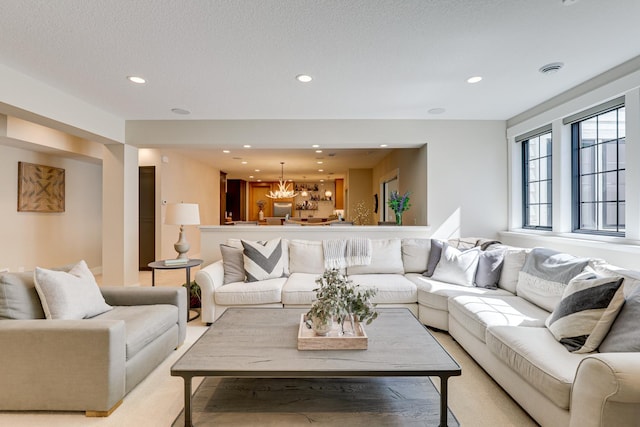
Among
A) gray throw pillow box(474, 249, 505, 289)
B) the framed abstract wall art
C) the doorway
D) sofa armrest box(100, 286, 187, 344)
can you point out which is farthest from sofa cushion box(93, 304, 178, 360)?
the doorway

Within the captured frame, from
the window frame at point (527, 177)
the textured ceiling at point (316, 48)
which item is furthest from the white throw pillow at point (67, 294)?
the window frame at point (527, 177)

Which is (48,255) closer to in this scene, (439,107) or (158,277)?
(158,277)

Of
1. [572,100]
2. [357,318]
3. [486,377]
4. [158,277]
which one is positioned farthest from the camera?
[158,277]

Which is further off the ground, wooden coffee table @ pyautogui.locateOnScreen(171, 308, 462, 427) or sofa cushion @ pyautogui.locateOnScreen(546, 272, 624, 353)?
sofa cushion @ pyautogui.locateOnScreen(546, 272, 624, 353)

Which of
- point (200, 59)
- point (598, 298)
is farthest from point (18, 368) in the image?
point (598, 298)

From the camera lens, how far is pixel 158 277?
19.0 feet

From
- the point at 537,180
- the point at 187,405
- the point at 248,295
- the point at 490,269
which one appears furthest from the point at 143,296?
the point at 537,180

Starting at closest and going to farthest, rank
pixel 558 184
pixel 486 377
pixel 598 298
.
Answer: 1. pixel 598 298
2. pixel 486 377
3. pixel 558 184

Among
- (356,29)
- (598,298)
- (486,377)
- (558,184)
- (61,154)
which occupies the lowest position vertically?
(486,377)

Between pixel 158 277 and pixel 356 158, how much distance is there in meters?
5.06

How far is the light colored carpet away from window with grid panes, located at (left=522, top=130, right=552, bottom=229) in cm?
297

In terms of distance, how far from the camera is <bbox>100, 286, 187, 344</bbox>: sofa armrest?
2732 millimetres

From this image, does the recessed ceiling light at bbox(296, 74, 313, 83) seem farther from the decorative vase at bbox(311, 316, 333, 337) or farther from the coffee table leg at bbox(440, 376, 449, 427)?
the coffee table leg at bbox(440, 376, 449, 427)

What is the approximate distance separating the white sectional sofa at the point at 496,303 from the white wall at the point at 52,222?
3.55 meters
